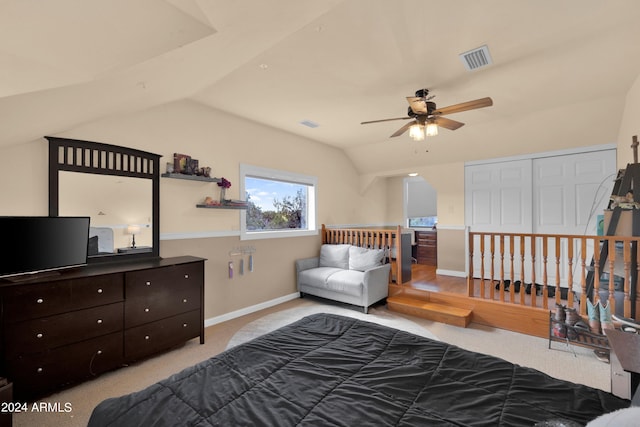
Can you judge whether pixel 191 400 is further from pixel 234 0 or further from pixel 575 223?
pixel 575 223

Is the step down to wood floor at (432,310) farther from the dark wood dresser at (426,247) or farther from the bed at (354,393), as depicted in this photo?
the dark wood dresser at (426,247)

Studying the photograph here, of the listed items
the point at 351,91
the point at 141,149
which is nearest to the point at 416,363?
the point at 351,91

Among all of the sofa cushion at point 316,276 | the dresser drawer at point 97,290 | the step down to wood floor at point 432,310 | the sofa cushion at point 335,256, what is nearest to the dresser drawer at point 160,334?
the dresser drawer at point 97,290

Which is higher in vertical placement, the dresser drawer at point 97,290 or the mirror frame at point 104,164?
the mirror frame at point 104,164

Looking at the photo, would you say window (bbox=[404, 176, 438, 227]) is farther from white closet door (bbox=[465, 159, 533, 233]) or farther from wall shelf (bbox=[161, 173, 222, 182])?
wall shelf (bbox=[161, 173, 222, 182])

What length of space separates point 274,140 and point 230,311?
8.59ft

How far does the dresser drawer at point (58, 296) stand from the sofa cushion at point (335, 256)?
122 inches

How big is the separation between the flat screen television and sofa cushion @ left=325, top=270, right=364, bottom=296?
9.57ft

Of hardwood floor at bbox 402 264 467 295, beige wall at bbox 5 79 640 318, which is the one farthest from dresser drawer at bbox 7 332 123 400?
hardwood floor at bbox 402 264 467 295

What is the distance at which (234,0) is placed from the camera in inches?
57.8

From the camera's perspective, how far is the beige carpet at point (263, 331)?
2135 mm

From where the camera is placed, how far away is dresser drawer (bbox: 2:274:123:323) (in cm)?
199

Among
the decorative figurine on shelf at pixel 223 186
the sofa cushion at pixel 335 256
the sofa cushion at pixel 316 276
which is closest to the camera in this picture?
the decorative figurine on shelf at pixel 223 186

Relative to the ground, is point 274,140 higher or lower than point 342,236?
higher
